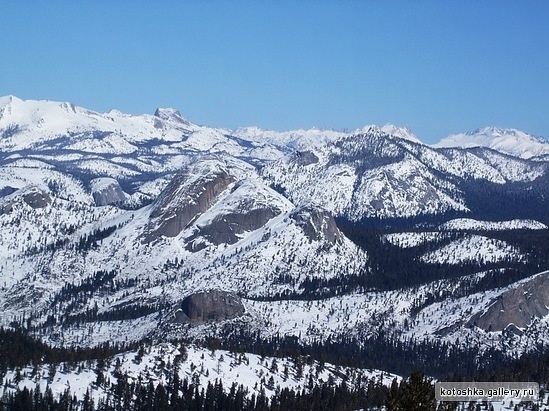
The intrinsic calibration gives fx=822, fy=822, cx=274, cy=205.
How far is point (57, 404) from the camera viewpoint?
190 m

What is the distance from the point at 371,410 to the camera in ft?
646

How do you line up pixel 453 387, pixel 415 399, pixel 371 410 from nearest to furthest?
pixel 415 399 < pixel 453 387 < pixel 371 410

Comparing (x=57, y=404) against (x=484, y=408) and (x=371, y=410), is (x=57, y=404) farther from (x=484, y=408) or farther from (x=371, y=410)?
(x=484, y=408)

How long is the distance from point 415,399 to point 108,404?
129 meters

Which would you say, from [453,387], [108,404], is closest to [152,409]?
[108,404]

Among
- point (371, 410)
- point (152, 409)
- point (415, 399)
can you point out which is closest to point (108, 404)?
point (152, 409)

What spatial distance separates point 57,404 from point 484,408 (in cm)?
10073

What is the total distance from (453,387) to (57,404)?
9010 cm

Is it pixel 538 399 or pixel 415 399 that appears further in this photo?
pixel 538 399

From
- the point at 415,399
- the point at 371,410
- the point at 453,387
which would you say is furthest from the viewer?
the point at 371,410

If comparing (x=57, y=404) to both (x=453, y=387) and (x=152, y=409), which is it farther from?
(x=453, y=387)

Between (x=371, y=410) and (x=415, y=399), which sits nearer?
(x=415, y=399)

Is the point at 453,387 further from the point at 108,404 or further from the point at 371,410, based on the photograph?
the point at 108,404

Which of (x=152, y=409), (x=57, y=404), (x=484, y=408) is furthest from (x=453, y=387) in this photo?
(x=57, y=404)
